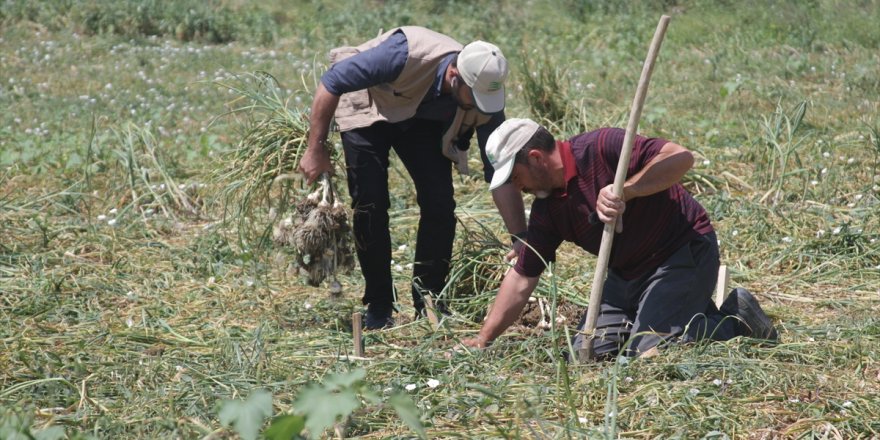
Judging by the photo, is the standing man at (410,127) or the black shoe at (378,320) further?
the black shoe at (378,320)

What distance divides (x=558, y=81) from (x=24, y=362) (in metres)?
4.07

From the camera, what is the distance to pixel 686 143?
6445mm

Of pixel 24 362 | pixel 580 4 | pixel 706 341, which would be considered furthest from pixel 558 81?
pixel 580 4

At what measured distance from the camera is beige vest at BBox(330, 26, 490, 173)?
12.3ft

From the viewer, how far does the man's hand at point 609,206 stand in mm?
3193

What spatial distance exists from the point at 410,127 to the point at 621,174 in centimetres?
109

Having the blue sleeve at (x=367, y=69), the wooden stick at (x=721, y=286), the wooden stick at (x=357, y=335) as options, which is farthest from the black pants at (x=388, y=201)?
the wooden stick at (x=721, y=286)

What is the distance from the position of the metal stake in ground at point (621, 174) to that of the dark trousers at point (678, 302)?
0.71 feet

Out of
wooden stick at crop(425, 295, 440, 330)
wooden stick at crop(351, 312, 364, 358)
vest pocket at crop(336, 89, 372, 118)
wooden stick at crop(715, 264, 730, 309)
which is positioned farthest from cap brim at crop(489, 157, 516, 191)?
wooden stick at crop(715, 264, 730, 309)

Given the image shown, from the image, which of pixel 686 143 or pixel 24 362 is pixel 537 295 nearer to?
pixel 24 362

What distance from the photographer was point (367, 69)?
12.0 feet

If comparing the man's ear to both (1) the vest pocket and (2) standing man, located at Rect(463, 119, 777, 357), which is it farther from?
(1) the vest pocket

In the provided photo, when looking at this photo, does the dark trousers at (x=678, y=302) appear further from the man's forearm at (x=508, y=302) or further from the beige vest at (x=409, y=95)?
the beige vest at (x=409, y=95)

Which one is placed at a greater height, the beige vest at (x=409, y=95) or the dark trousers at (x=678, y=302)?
the beige vest at (x=409, y=95)
